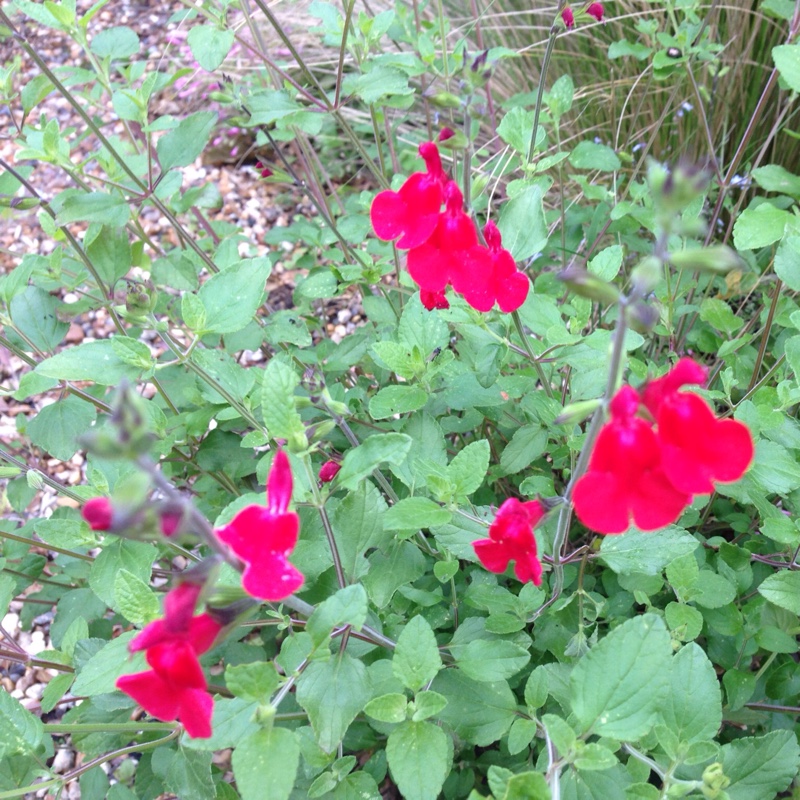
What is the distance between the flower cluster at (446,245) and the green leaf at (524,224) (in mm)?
202

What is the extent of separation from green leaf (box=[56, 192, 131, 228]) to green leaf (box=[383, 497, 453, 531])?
3.97 feet

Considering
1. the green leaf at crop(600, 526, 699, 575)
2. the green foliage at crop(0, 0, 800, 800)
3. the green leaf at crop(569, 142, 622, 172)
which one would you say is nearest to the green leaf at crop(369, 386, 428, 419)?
the green foliage at crop(0, 0, 800, 800)

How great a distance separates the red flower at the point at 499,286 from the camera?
1.38 m

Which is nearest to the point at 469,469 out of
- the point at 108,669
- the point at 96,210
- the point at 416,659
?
the point at 416,659

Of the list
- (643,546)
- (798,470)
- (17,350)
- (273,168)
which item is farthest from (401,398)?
(273,168)

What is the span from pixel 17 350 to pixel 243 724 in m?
1.33

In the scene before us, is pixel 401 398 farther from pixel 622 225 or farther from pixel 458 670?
pixel 622 225

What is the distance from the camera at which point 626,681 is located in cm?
124

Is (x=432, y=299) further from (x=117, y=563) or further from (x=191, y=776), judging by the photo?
(x=191, y=776)

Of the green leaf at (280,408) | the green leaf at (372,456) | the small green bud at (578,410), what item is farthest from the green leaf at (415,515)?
the small green bud at (578,410)

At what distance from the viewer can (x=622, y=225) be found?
270 centimetres

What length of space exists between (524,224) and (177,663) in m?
1.13

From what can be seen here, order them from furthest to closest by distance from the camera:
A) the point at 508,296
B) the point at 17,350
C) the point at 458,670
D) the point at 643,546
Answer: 1. the point at 17,350
2. the point at 458,670
3. the point at 643,546
4. the point at 508,296

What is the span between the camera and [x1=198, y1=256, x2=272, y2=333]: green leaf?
5.39 feet
